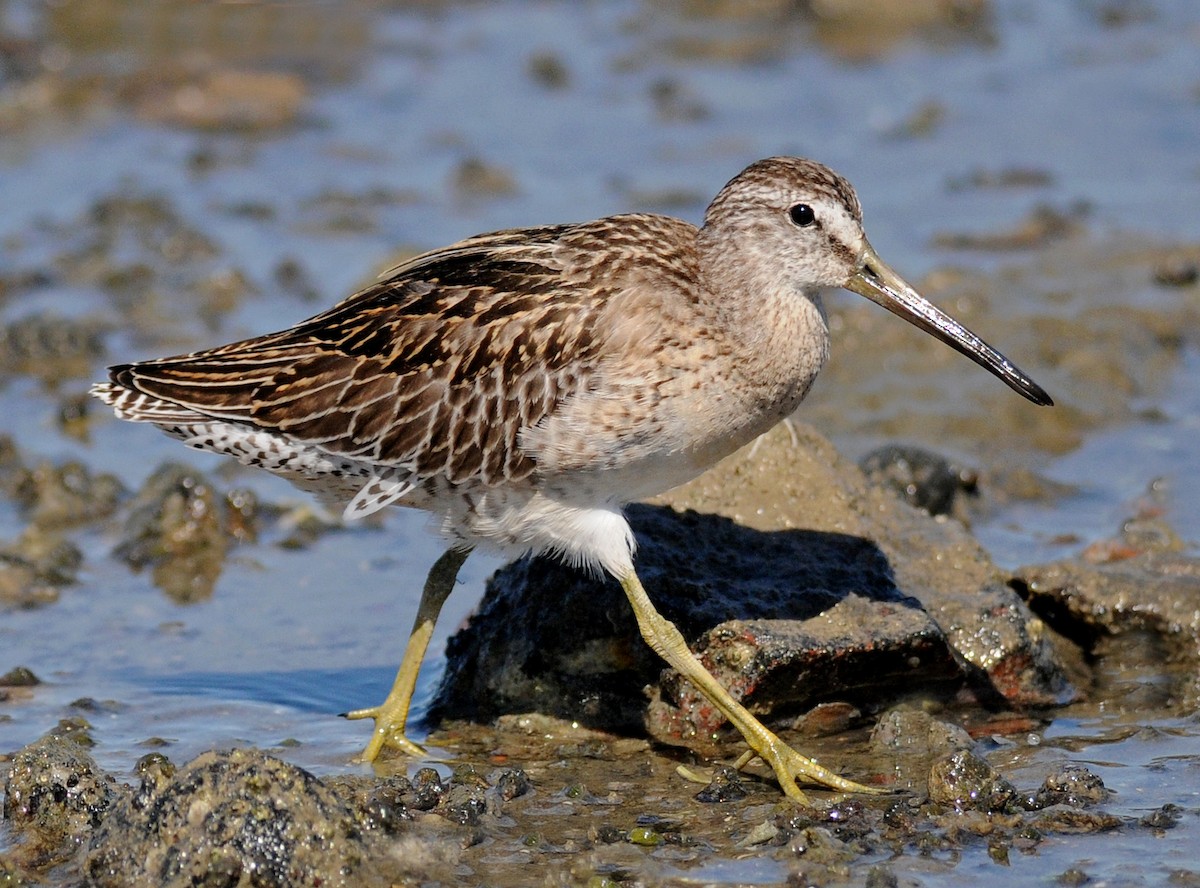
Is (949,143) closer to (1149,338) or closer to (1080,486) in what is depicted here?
(1149,338)

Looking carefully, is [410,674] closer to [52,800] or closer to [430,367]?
[430,367]

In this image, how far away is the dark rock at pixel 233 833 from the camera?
16.8ft

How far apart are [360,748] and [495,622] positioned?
2.35ft

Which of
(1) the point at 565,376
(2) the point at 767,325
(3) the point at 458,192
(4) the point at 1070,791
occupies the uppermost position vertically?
(3) the point at 458,192

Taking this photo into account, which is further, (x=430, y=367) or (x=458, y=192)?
(x=458, y=192)

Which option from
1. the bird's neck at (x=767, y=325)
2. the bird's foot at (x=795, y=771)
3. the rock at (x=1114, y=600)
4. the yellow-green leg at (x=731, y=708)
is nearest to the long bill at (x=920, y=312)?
the bird's neck at (x=767, y=325)

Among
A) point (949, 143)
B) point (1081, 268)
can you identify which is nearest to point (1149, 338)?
point (1081, 268)

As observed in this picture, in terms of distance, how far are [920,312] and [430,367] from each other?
181cm

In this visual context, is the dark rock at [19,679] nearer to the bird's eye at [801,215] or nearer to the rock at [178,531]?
the rock at [178,531]

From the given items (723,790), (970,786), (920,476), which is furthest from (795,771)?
(920,476)

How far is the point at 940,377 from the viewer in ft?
32.2

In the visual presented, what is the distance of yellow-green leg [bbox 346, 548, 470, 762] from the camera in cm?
659

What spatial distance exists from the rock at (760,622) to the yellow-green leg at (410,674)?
0.64 feet

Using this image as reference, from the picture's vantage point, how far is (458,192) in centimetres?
1241
